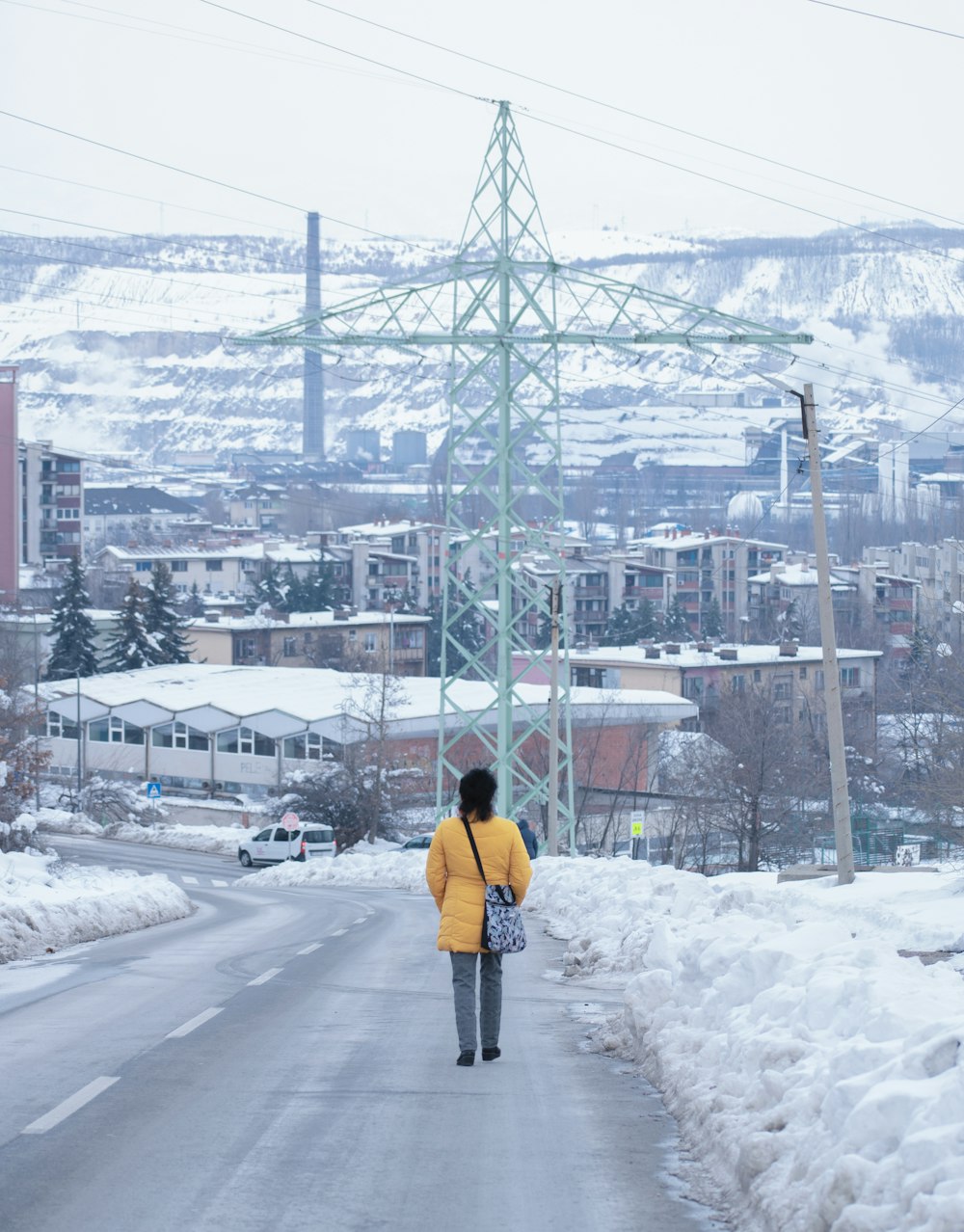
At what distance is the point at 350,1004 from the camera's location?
521 inches

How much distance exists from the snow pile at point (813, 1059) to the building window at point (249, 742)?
65.8 meters

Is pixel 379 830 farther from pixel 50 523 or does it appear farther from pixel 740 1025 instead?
pixel 50 523

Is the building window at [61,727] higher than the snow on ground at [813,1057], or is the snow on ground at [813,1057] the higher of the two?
the snow on ground at [813,1057]

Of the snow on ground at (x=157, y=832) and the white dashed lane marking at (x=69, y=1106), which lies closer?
the white dashed lane marking at (x=69, y=1106)

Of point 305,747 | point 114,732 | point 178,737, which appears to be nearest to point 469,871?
point 305,747

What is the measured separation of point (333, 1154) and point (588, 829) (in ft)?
201

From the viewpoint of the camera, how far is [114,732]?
3310 inches

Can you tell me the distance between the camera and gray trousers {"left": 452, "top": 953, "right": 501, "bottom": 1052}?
33.0ft

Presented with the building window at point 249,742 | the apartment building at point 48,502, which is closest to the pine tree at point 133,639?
the building window at point 249,742

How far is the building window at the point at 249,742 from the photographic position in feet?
257

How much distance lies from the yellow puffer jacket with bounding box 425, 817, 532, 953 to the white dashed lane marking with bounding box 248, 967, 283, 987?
5.17 meters

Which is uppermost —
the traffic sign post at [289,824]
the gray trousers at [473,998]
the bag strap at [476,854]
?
the bag strap at [476,854]

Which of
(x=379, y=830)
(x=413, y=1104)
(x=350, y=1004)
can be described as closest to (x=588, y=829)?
(x=379, y=830)

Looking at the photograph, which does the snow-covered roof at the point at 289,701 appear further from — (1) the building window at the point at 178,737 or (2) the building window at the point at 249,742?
(1) the building window at the point at 178,737
